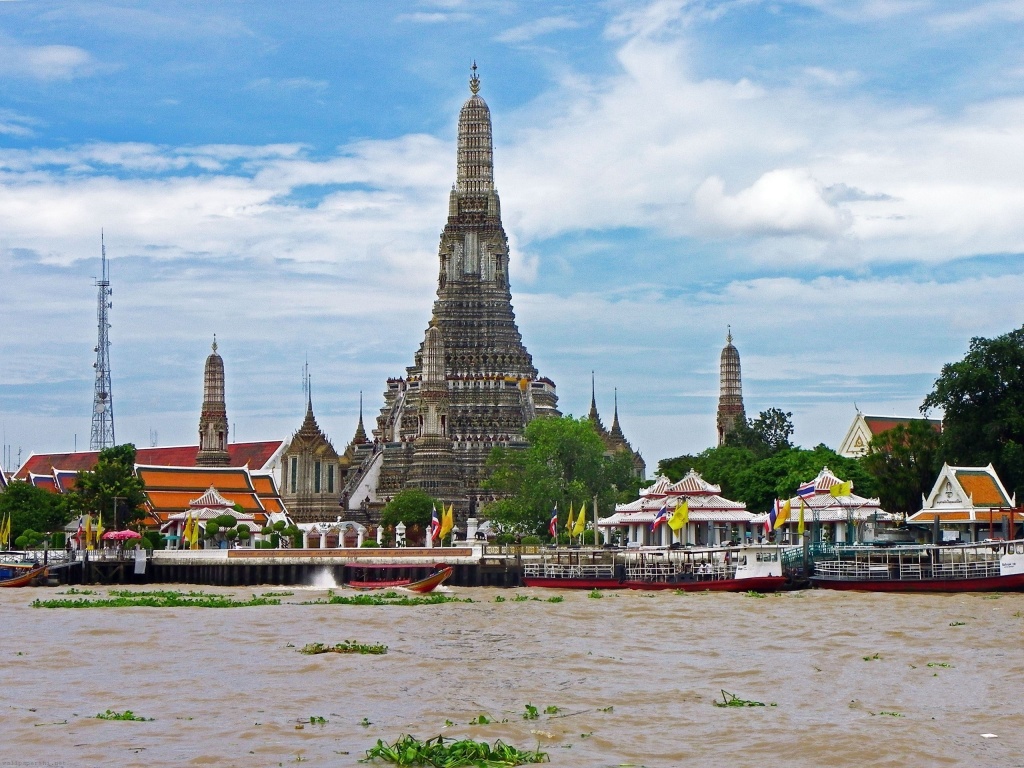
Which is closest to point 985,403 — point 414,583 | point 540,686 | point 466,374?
point 414,583

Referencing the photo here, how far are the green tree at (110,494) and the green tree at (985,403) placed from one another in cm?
3860

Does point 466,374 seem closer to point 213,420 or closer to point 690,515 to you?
point 213,420

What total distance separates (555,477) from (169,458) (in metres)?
44.4

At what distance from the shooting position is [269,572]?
71.7m

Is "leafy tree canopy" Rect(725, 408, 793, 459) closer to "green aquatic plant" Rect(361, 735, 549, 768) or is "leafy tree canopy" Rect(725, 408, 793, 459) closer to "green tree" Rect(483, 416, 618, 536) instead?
"green tree" Rect(483, 416, 618, 536)

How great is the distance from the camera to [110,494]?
83.0 meters

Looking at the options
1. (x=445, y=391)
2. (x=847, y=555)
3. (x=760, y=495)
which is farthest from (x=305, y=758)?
(x=445, y=391)

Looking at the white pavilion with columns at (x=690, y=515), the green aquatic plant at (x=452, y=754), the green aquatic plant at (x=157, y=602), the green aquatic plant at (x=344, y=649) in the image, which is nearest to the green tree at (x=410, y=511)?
the white pavilion with columns at (x=690, y=515)

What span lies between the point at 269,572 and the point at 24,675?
41.3 metres

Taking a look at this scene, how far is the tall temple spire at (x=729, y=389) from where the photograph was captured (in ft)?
368

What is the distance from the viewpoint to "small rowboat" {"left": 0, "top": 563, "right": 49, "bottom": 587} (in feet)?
231

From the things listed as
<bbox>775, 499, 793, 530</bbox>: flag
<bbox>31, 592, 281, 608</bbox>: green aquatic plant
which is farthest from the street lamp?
<bbox>775, 499, 793, 530</bbox>: flag

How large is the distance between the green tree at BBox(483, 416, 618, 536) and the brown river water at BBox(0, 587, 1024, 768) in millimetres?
34445

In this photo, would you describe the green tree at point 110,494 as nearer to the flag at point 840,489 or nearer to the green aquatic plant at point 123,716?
the flag at point 840,489
